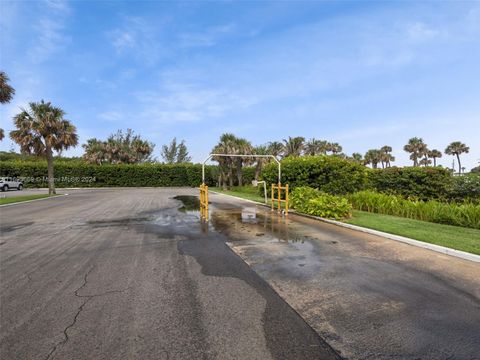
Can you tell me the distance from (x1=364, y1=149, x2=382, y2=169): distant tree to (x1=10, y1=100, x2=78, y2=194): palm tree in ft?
199

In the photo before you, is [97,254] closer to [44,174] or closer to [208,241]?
[208,241]

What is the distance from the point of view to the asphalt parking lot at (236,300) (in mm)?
2775

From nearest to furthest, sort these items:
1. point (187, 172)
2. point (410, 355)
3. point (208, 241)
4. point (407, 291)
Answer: point (410, 355) < point (407, 291) < point (208, 241) < point (187, 172)

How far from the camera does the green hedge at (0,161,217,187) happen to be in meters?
38.6

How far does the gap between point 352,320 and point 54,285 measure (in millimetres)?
4184

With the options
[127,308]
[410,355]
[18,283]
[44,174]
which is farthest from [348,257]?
[44,174]

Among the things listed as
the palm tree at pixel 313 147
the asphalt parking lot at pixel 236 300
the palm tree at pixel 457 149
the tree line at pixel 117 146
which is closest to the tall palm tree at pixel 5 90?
the tree line at pixel 117 146

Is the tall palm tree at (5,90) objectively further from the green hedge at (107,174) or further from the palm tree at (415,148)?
→ the palm tree at (415,148)

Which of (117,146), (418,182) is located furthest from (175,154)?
(418,182)

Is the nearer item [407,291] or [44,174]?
[407,291]

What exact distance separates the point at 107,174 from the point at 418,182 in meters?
38.1

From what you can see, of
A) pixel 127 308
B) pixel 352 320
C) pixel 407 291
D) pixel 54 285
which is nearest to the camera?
pixel 352 320

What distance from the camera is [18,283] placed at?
14.6 ft

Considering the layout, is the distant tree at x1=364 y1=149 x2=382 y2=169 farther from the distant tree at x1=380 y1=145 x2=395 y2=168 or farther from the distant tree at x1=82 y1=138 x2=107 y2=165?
the distant tree at x1=82 y1=138 x2=107 y2=165
